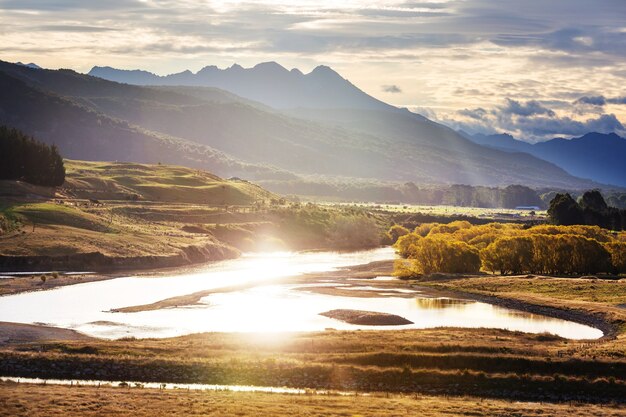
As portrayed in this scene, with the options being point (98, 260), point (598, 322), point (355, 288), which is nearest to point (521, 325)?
point (598, 322)

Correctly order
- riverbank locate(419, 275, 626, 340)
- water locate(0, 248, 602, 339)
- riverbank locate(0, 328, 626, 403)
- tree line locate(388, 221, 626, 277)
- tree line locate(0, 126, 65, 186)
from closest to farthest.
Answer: riverbank locate(0, 328, 626, 403)
water locate(0, 248, 602, 339)
riverbank locate(419, 275, 626, 340)
tree line locate(388, 221, 626, 277)
tree line locate(0, 126, 65, 186)

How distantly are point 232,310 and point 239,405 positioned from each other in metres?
50.0

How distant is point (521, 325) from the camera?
95688 mm

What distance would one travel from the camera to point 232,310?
107 metres

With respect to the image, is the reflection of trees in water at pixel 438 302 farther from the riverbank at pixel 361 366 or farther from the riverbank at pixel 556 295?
the riverbank at pixel 361 366

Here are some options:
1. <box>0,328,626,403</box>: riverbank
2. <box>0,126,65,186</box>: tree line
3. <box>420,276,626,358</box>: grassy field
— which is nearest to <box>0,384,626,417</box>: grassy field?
<box>0,328,626,403</box>: riverbank

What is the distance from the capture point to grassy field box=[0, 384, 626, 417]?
2143 inches

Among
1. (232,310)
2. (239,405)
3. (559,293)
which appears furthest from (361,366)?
(559,293)

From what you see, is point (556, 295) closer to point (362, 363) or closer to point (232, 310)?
point (232, 310)

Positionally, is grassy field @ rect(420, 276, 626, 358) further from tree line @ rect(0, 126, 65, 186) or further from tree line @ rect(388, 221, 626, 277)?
tree line @ rect(0, 126, 65, 186)

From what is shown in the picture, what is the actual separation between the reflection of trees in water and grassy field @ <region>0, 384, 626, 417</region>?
2000 inches

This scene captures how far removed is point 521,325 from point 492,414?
4206 centimetres

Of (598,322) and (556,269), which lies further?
(556,269)

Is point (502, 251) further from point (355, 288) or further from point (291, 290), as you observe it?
point (291, 290)
